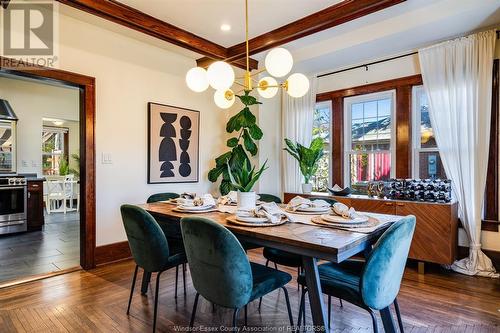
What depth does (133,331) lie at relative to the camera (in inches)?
79.9

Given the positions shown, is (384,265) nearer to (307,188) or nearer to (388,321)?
(388,321)

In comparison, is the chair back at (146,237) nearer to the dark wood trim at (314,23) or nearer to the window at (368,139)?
the dark wood trim at (314,23)

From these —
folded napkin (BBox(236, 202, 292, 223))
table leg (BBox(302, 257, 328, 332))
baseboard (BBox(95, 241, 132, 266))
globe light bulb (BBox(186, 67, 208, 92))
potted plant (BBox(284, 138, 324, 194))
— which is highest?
globe light bulb (BBox(186, 67, 208, 92))

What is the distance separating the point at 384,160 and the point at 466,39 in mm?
1594

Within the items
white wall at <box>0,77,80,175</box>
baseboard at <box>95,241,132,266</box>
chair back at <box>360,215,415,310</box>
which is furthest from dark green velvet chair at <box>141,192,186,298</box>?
white wall at <box>0,77,80,175</box>

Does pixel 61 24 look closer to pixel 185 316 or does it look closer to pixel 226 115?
pixel 226 115

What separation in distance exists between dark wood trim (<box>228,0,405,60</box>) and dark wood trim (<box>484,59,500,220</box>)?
4.54ft

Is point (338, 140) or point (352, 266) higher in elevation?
point (338, 140)

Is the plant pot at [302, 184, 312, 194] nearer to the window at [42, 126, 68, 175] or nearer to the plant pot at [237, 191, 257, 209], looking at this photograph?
the plant pot at [237, 191, 257, 209]

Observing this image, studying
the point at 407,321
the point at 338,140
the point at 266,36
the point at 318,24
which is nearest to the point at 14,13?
the point at 266,36

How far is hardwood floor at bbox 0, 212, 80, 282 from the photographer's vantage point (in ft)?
10.5

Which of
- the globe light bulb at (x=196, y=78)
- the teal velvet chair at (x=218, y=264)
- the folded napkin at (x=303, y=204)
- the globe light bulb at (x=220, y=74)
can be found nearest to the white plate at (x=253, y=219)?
the teal velvet chair at (x=218, y=264)

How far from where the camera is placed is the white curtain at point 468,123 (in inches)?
119

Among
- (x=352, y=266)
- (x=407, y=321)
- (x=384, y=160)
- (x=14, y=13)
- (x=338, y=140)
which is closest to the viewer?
(x=352, y=266)
